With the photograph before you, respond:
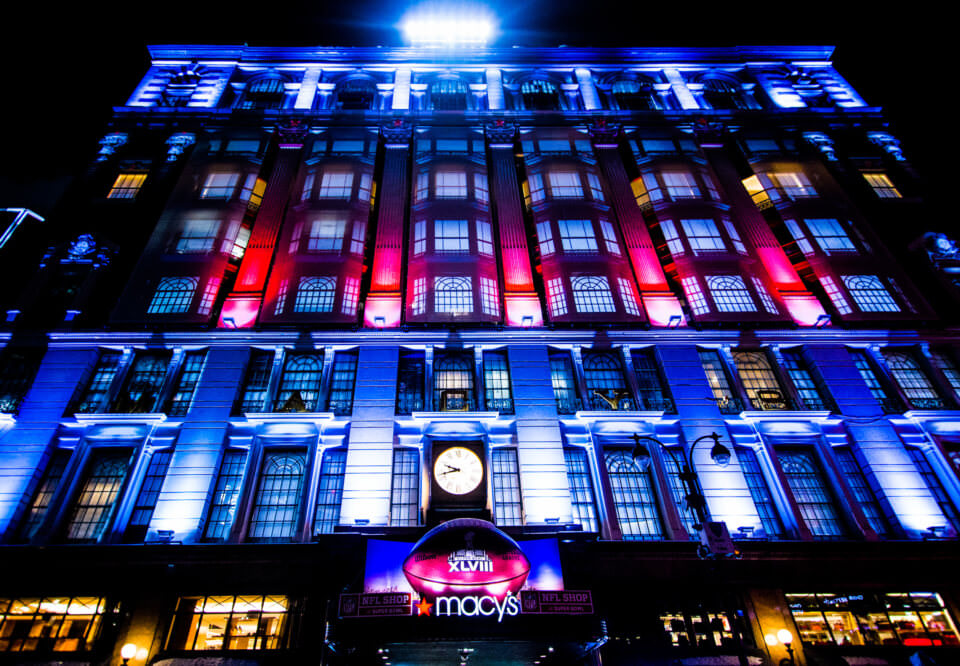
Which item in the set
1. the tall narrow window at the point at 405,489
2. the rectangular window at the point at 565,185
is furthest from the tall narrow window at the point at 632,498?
the rectangular window at the point at 565,185

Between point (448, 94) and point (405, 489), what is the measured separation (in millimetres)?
31176

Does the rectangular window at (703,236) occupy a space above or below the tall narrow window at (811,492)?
above

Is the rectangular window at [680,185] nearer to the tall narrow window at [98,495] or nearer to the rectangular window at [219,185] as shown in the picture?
the rectangular window at [219,185]

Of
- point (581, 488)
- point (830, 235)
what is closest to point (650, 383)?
point (581, 488)

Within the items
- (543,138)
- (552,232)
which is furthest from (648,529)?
(543,138)

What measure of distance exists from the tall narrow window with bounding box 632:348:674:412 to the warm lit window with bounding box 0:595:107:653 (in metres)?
21.4

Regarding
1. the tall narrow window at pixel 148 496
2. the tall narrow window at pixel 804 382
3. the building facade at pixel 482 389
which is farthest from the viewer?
the tall narrow window at pixel 804 382

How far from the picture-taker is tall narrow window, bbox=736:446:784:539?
19.5 metres

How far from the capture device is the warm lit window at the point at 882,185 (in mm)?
31906

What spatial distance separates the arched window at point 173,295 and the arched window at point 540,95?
86.8ft

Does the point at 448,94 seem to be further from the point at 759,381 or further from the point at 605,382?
the point at 759,381

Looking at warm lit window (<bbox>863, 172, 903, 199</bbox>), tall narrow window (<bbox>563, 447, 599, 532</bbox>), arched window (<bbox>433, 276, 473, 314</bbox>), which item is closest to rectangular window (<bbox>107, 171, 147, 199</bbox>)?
arched window (<bbox>433, 276, 473, 314</bbox>)

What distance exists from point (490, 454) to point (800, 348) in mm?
15932

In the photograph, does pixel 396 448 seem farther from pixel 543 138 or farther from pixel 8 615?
pixel 543 138
